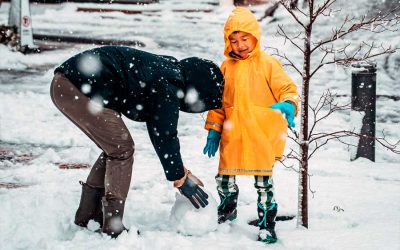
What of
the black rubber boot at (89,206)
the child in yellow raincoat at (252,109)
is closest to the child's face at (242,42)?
the child in yellow raincoat at (252,109)

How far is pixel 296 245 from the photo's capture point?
388cm

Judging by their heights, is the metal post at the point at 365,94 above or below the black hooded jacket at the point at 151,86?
below

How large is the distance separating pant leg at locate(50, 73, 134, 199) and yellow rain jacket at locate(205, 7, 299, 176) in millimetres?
701

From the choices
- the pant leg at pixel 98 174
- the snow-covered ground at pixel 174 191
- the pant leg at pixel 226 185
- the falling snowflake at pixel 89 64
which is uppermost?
the falling snowflake at pixel 89 64

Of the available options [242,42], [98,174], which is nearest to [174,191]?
[98,174]

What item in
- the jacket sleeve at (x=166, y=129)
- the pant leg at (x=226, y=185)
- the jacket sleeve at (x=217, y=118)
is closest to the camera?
the jacket sleeve at (x=166, y=129)

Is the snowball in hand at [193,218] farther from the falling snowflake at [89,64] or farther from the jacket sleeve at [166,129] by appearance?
the falling snowflake at [89,64]

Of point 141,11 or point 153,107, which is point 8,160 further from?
point 141,11

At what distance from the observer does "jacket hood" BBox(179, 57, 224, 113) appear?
148 inches

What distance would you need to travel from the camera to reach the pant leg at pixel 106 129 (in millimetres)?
3709

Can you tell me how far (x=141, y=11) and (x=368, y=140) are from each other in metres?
16.3

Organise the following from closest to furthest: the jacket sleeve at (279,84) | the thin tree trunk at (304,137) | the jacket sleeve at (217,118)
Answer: the jacket sleeve at (279,84)
the thin tree trunk at (304,137)
the jacket sleeve at (217,118)

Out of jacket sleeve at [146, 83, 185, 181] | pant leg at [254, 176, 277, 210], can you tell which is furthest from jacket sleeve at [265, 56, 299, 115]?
jacket sleeve at [146, 83, 185, 181]

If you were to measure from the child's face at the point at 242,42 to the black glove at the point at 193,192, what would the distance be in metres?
0.87
